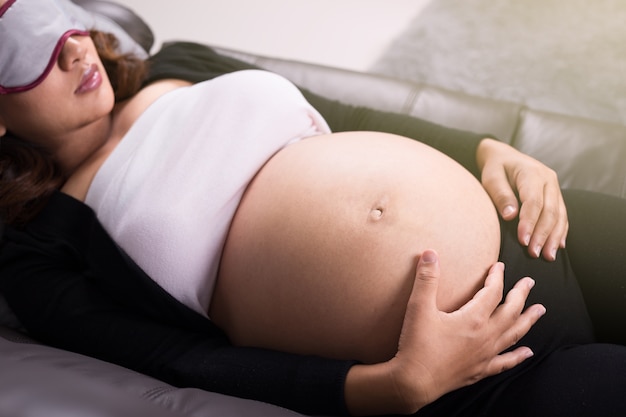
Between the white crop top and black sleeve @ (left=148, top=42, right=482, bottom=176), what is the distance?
11 centimetres

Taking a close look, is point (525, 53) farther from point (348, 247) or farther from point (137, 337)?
point (137, 337)

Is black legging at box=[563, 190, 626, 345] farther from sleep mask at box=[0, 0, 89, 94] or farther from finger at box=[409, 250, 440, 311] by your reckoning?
sleep mask at box=[0, 0, 89, 94]

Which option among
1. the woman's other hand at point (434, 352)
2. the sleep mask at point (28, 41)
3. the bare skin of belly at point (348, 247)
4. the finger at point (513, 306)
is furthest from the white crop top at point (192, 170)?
the finger at point (513, 306)

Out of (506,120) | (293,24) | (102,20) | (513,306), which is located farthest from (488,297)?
(293,24)

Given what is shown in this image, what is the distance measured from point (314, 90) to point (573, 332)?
2.55 feet

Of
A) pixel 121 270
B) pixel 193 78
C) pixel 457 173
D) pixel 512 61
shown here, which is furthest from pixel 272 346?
pixel 512 61

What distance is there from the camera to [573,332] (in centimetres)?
74

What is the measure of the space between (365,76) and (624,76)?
0.84m

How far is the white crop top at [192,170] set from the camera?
0.81m

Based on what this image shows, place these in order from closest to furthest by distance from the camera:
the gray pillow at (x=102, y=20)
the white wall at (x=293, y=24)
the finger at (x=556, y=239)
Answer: the finger at (x=556, y=239) < the gray pillow at (x=102, y=20) < the white wall at (x=293, y=24)

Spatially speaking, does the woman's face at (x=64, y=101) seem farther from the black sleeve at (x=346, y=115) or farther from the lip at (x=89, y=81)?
the black sleeve at (x=346, y=115)

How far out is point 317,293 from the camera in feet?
2.35

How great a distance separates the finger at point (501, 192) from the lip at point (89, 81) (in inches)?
25.5

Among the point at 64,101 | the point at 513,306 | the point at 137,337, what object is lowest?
the point at 137,337
